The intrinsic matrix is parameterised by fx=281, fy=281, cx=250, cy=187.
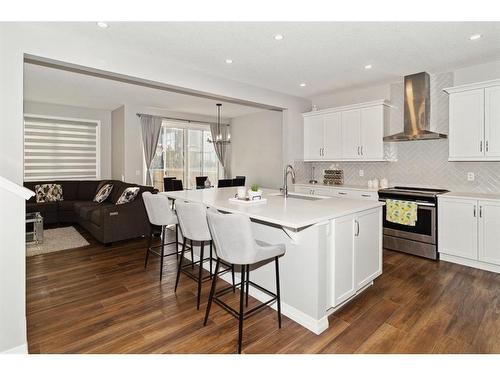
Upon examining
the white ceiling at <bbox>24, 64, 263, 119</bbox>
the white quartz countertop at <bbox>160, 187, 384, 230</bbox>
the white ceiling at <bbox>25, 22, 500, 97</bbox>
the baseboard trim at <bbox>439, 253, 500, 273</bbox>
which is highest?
the white ceiling at <bbox>24, 64, 263, 119</bbox>

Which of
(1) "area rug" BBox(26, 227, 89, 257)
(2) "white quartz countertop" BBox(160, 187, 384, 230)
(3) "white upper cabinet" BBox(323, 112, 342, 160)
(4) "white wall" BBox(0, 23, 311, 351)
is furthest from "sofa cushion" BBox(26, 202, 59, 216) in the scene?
(3) "white upper cabinet" BBox(323, 112, 342, 160)

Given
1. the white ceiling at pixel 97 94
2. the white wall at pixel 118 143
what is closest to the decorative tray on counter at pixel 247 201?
the white ceiling at pixel 97 94

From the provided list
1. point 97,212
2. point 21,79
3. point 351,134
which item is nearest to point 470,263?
point 351,134

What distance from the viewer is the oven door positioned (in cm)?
390

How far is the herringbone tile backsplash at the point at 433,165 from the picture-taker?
4.04m

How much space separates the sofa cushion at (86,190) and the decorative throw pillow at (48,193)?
15.0 inches

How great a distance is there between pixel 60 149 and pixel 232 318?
6.33 meters

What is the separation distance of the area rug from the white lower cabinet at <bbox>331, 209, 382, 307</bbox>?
13.5ft

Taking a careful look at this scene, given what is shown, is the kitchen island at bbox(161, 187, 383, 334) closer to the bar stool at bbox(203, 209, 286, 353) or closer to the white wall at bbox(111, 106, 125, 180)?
the bar stool at bbox(203, 209, 286, 353)

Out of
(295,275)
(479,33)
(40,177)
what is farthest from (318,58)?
(40,177)

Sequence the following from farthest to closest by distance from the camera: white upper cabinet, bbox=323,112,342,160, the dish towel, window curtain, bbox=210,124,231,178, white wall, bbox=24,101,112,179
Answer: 1. window curtain, bbox=210,124,231,178
2. white wall, bbox=24,101,112,179
3. white upper cabinet, bbox=323,112,342,160
4. the dish towel

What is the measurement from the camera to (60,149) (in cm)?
663
